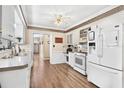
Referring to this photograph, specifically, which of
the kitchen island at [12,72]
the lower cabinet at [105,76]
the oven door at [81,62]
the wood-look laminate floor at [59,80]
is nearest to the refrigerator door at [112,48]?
the lower cabinet at [105,76]

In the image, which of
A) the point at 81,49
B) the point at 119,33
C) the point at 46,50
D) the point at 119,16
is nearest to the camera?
the point at 119,33

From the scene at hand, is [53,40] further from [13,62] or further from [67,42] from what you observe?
[13,62]

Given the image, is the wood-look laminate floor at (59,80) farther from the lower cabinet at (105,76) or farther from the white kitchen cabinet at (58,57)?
the white kitchen cabinet at (58,57)

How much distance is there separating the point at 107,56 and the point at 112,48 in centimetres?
25

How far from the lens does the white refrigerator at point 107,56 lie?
2.11m

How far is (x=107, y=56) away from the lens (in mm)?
2418

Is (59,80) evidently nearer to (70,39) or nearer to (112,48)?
(112,48)

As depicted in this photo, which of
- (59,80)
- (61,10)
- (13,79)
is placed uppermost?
(61,10)

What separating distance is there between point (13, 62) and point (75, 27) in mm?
4603

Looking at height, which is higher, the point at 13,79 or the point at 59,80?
the point at 13,79

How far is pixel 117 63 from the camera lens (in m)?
2.15

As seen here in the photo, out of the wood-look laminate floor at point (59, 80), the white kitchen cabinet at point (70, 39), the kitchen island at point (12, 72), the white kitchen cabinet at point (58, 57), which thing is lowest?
the wood-look laminate floor at point (59, 80)

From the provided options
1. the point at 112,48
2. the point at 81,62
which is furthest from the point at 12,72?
the point at 81,62

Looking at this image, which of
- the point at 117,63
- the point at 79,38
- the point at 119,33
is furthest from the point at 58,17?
the point at 117,63
